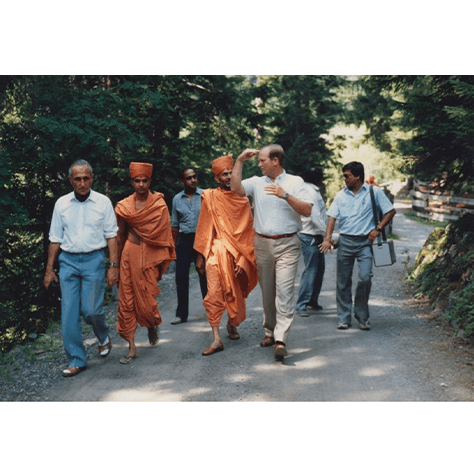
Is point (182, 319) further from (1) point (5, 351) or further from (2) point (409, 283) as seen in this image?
(2) point (409, 283)

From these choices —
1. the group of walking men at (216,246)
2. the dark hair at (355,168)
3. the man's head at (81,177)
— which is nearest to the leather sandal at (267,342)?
the group of walking men at (216,246)

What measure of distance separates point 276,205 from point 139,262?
1775 millimetres

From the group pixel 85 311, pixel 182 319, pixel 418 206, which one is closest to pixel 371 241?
pixel 182 319

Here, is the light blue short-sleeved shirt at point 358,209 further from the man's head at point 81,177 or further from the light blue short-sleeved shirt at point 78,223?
the man's head at point 81,177

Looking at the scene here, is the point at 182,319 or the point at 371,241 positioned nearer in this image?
the point at 371,241

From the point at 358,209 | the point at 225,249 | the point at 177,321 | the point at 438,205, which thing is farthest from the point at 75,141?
the point at 438,205

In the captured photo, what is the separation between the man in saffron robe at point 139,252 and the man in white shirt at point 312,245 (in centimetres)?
245

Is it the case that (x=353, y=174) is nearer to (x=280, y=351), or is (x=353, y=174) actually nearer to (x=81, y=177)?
(x=280, y=351)

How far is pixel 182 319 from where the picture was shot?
829 cm

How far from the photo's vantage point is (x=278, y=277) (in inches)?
254

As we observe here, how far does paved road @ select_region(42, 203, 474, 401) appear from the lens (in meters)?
5.29

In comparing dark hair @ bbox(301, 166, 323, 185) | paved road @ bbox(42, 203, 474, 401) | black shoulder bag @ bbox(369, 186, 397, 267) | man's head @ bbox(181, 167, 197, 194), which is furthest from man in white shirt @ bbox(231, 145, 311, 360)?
dark hair @ bbox(301, 166, 323, 185)

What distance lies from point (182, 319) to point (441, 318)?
3600 millimetres

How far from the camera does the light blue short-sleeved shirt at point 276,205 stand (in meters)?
6.39
